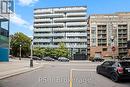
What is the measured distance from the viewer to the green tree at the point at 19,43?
109 metres

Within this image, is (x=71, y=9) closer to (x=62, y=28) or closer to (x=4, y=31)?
(x=62, y=28)

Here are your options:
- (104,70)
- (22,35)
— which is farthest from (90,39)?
(104,70)

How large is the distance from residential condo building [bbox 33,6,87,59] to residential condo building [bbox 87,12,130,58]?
6109 mm

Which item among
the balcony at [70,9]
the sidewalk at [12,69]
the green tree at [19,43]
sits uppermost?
the balcony at [70,9]

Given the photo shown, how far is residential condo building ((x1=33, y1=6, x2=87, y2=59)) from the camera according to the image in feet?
384

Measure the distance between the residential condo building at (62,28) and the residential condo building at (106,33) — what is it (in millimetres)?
6109

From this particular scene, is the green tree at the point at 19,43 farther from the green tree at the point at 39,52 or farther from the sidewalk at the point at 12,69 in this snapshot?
the sidewalk at the point at 12,69

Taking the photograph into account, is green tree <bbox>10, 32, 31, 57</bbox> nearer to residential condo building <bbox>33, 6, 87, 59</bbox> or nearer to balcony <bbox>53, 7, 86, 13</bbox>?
residential condo building <bbox>33, 6, 87, 59</bbox>

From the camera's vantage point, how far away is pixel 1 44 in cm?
5444

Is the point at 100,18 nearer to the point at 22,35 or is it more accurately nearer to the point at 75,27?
the point at 75,27

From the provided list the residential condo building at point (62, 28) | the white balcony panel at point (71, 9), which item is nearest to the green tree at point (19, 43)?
the residential condo building at point (62, 28)

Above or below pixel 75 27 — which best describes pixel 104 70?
below

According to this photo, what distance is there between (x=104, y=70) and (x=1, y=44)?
123 feet

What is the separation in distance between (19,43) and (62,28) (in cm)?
2249
